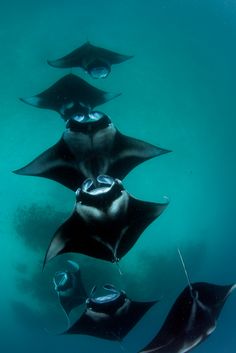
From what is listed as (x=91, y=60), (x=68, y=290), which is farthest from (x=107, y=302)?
(x=91, y=60)

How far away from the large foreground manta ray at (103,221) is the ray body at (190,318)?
124 centimetres

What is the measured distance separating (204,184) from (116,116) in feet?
25.1

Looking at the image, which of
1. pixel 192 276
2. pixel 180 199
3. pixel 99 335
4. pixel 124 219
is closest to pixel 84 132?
pixel 124 219


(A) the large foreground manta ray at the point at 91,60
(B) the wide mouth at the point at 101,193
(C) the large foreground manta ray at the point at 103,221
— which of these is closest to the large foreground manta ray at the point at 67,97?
(A) the large foreground manta ray at the point at 91,60

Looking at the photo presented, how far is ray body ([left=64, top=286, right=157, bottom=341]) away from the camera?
23.9 ft

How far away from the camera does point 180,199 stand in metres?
22.9

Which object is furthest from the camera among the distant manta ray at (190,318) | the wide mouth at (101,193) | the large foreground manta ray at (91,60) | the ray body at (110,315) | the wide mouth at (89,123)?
the large foreground manta ray at (91,60)

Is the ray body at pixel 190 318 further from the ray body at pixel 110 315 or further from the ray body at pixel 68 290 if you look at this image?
the ray body at pixel 68 290

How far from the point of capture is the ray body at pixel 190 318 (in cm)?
555

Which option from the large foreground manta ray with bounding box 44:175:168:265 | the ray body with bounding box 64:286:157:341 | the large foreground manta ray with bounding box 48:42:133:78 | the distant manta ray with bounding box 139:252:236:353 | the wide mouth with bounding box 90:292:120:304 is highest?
the large foreground manta ray with bounding box 48:42:133:78

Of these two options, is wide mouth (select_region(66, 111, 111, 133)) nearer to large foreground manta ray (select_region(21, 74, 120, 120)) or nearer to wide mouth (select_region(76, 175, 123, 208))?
wide mouth (select_region(76, 175, 123, 208))

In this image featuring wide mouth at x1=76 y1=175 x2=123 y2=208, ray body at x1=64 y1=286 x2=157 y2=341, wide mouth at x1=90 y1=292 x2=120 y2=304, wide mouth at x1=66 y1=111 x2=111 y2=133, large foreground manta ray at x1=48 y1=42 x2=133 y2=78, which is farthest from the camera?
large foreground manta ray at x1=48 y1=42 x2=133 y2=78

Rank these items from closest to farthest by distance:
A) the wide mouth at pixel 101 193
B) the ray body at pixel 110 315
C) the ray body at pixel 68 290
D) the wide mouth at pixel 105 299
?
1. the wide mouth at pixel 101 193
2. the wide mouth at pixel 105 299
3. the ray body at pixel 110 315
4. the ray body at pixel 68 290

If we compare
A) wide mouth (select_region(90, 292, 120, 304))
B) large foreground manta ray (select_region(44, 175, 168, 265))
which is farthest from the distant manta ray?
wide mouth (select_region(90, 292, 120, 304))
